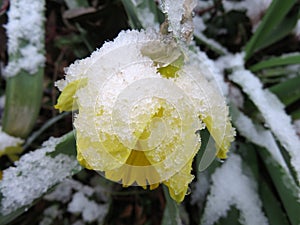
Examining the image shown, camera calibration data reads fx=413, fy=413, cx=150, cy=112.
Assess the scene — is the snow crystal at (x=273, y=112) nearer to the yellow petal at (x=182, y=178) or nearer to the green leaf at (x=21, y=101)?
the yellow petal at (x=182, y=178)

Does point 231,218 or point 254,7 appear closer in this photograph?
point 231,218

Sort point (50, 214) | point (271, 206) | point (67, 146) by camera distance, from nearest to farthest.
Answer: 1. point (67, 146)
2. point (271, 206)
3. point (50, 214)

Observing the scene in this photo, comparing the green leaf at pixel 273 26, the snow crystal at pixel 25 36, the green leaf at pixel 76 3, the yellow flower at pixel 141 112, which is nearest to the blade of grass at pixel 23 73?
the snow crystal at pixel 25 36

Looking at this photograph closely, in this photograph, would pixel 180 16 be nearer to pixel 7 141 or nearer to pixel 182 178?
pixel 182 178

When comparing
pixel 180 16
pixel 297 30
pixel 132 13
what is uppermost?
pixel 297 30

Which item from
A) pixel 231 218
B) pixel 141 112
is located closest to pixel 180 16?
pixel 141 112

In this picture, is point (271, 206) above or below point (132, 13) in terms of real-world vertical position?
below

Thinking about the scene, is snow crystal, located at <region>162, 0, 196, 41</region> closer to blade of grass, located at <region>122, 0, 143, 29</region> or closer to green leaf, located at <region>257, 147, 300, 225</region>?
blade of grass, located at <region>122, 0, 143, 29</region>

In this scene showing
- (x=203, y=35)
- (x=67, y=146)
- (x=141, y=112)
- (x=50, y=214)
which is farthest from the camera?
(x=203, y=35)
